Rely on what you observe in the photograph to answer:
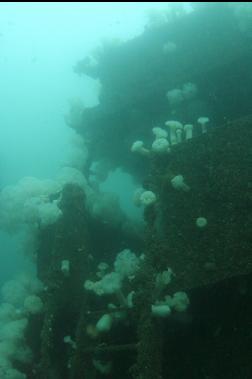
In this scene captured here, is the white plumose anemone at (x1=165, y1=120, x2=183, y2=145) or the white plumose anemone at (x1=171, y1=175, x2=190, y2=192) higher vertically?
the white plumose anemone at (x1=165, y1=120, x2=183, y2=145)

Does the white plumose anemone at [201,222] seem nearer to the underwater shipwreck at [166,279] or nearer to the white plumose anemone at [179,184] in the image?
the underwater shipwreck at [166,279]

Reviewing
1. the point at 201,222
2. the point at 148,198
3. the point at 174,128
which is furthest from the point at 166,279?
the point at 174,128

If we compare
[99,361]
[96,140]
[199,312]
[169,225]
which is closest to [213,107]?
[96,140]

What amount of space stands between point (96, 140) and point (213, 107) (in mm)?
3241

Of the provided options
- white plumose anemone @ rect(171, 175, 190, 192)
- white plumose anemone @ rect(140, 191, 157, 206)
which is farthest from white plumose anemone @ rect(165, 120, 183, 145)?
white plumose anemone @ rect(140, 191, 157, 206)

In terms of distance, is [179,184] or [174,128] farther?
[174,128]

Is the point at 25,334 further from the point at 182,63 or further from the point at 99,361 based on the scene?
the point at 182,63

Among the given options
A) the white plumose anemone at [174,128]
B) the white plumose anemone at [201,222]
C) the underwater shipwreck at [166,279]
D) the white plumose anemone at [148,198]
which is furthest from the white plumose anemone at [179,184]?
the white plumose anemone at [174,128]

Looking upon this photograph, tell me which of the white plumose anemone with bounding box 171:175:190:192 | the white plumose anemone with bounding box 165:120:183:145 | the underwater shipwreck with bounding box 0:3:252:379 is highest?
the white plumose anemone with bounding box 165:120:183:145

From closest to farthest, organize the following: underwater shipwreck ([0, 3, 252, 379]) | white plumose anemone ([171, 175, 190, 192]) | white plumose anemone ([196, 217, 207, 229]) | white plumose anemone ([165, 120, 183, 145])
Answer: underwater shipwreck ([0, 3, 252, 379]), white plumose anemone ([196, 217, 207, 229]), white plumose anemone ([171, 175, 190, 192]), white plumose anemone ([165, 120, 183, 145])

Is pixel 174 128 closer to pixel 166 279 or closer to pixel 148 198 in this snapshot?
pixel 148 198

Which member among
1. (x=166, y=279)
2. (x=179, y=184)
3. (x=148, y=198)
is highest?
(x=179, y=184)

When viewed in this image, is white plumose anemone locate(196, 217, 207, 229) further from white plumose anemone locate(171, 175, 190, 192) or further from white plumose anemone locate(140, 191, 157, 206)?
white plumose anemone locate(140, 191, 157, 206)

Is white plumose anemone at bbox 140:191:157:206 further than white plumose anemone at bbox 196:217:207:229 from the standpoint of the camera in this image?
Yes
